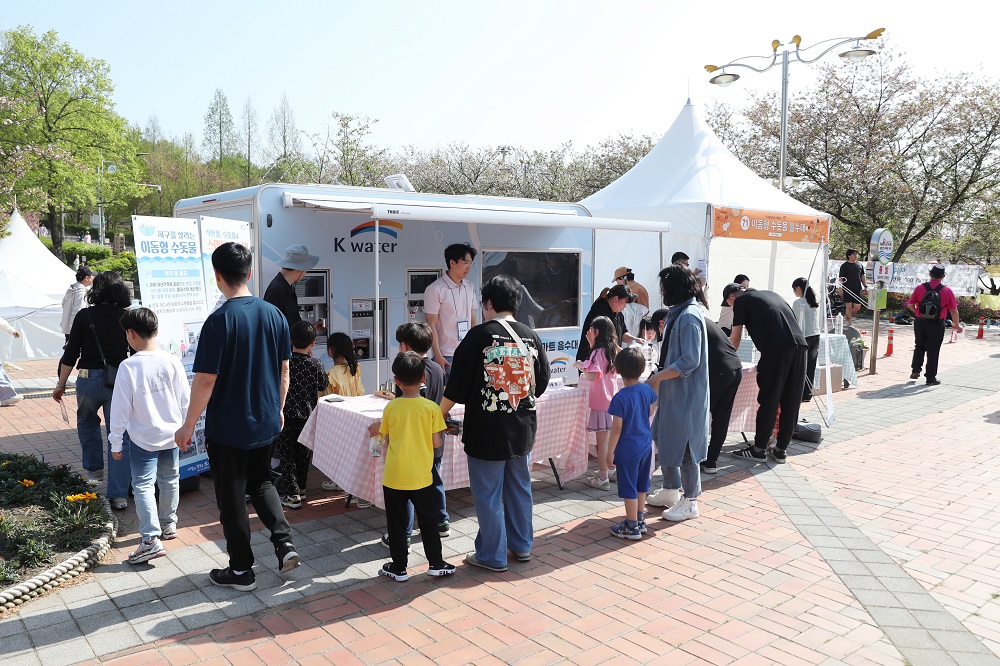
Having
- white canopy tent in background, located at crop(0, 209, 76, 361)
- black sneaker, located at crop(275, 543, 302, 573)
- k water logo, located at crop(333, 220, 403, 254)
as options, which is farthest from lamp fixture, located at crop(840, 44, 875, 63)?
white canopy tent in background, located at crop(0, 209, 76, 361)

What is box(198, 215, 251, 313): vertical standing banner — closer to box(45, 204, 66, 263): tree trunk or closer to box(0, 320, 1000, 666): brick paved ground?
box(0, 320, 1000, 666): brick paved ground

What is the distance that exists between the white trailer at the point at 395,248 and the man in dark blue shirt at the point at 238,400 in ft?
5.92

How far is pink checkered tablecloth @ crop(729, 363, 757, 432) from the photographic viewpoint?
23.2 ft

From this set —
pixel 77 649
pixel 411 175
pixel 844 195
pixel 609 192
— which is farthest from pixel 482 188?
pixel 77 649

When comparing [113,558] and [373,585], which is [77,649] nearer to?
[113,558]

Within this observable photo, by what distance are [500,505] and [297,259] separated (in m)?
3.36

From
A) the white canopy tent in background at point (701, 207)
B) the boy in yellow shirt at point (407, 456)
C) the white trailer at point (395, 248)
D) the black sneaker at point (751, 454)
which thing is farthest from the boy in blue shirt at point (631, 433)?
the white canopy tent in background at point (701, 207)

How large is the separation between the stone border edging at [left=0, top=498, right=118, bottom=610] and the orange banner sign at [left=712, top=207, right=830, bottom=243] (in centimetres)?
846

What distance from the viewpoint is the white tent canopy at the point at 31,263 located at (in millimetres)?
14672

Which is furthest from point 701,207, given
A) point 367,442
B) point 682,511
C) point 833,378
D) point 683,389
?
point 367,442

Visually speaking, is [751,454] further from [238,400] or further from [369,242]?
[238,400]

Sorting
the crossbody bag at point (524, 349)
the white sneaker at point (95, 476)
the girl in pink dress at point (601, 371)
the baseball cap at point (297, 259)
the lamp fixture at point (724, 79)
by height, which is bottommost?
the white sneaker at point (95, 476)

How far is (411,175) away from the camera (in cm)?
3450

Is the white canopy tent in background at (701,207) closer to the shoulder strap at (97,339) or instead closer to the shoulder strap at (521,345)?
the shoulder strap at (521,345)
